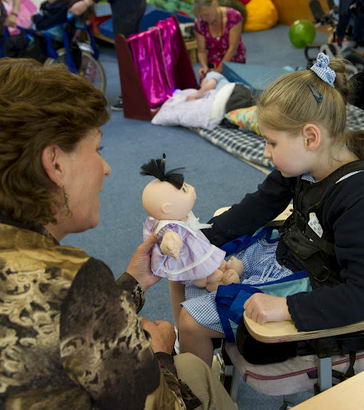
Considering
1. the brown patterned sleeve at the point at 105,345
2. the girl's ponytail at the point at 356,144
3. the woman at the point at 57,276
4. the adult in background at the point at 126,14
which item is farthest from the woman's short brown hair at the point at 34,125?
the adult in background at the point at 126,14

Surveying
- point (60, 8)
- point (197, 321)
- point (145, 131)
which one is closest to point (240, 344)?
point (197, 321)

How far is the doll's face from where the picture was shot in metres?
1.48

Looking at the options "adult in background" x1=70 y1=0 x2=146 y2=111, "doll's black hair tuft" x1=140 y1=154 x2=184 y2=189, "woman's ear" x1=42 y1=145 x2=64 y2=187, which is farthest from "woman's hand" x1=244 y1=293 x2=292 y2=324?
"adult in background" x1=70 y1=0 x2=146 y2=111

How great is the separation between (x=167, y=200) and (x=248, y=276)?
336mm

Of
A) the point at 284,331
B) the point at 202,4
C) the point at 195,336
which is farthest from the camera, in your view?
the point at 202,4

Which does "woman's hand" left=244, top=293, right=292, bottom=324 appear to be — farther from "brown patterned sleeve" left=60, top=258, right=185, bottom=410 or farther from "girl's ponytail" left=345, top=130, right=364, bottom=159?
"girl's ponytail" left=345, top=130, right=364, bottom=159

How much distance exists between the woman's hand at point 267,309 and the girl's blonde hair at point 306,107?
0.43 meters

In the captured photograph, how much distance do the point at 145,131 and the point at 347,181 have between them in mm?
2744

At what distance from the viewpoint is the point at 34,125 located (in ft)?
2.89

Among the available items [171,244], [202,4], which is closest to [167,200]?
[171,244]

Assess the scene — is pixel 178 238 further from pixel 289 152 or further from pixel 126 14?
pixel 126 14

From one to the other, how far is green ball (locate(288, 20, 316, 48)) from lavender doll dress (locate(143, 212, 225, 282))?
13.8 ft

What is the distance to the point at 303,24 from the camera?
5258 millimetres

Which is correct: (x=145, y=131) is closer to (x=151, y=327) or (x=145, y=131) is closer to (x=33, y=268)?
(x=151, y=327)
